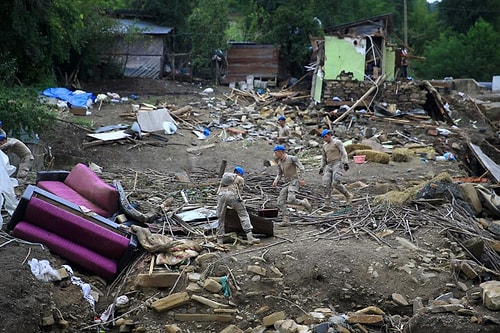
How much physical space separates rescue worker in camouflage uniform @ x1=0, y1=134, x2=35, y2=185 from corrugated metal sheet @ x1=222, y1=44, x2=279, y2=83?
1932cm

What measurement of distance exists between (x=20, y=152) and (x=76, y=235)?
422cm

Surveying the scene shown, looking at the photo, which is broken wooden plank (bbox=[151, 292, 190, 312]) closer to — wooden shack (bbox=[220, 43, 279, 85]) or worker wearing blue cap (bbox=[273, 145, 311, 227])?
worker wearing blue cap (bbox=[273, 145, 311, 227])

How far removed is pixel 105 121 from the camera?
69.5 ft

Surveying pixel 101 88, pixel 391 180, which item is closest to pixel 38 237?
pixel 391 180

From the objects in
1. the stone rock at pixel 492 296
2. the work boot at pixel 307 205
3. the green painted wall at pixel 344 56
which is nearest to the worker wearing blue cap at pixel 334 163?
the work boot at pixel 307 205

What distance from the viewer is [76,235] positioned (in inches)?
368

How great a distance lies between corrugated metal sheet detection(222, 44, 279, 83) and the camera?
31453mm

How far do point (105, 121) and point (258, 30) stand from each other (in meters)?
14.2

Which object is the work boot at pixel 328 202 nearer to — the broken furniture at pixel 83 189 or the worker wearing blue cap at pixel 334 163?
the worker wearing blue cap at pixel 334 163

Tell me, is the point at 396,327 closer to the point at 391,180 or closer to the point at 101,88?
the point at 391,180

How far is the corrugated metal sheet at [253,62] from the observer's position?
31.5m

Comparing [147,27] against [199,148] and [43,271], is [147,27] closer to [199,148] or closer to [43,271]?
[199,148]

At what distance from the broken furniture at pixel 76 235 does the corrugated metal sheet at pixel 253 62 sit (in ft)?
73.9

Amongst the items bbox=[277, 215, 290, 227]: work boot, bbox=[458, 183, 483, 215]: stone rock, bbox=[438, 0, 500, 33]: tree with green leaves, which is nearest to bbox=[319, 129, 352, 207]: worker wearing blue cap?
bbox=[277, 215, 290, 227]: work boot
